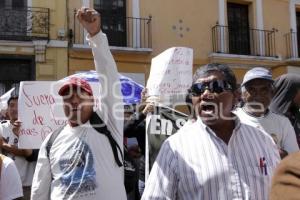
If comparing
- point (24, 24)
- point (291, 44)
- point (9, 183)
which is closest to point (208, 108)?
point (9, 183)

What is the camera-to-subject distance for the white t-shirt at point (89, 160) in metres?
2.90

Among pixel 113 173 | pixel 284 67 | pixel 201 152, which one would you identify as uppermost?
pixel 284 67

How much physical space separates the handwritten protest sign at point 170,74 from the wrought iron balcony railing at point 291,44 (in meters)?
10.7

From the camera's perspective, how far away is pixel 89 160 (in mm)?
2928

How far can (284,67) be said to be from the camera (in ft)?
50.6

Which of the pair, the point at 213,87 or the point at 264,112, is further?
the point at 264,112

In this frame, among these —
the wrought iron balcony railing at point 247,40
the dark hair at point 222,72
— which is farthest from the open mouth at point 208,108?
the wrought iron balcony railing at point 247,40

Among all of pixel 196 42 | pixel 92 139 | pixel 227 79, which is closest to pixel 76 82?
pixel 92 139

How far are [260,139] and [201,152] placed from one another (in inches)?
14.0

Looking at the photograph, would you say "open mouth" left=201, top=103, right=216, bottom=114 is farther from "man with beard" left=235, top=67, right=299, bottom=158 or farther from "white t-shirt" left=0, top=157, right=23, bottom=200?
"white t-shirt" left=0, top=157, right=23, bottom=200

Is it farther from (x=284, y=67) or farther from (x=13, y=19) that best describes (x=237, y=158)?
(x=284, y=67)

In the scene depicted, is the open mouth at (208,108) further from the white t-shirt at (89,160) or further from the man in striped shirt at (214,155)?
the white t-shirt at (89,160)

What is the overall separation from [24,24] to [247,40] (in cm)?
728

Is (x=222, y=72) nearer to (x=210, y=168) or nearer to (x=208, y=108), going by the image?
(x=208, y=108)
